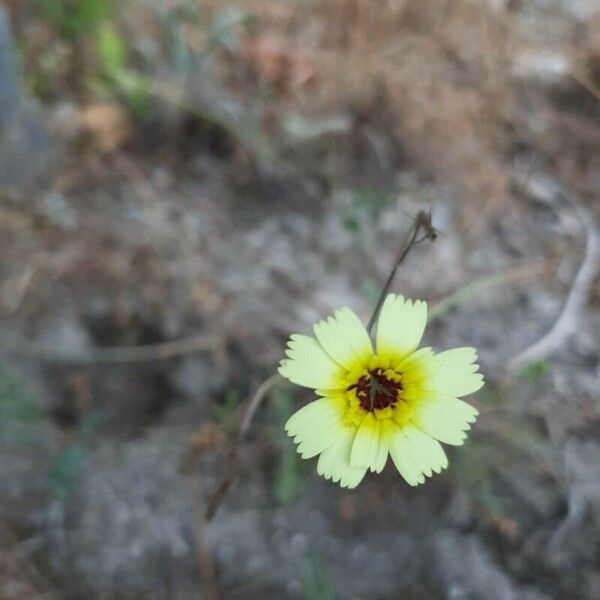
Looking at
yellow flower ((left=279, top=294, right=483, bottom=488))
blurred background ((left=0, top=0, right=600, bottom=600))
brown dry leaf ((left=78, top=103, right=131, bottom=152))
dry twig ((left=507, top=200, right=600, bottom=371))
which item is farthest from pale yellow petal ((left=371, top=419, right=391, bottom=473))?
brown dry leaf ((left=78, top=103, right=131, bottom=152))

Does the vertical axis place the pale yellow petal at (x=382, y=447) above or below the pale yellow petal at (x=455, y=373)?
below

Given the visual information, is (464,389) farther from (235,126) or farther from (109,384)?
(235,126)

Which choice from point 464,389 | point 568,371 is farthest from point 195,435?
point 568,371

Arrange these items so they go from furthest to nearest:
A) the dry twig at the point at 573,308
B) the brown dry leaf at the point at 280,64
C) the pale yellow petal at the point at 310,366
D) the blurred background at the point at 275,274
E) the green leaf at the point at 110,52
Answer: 1. the brown dry leaf at the point at 280,64
2. the green leaf at the point at 110,52
3. the dry twig at the point at 573,308
4. the blurred background at the point at 275,274
5. the pale yellow petal at the point at 310,366

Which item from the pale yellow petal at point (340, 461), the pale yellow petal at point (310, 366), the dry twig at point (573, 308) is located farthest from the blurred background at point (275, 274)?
the pale yellow petal at point (310, 366)

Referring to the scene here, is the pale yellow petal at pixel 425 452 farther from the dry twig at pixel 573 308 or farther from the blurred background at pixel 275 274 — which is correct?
the dry twig at pixel 573 308
